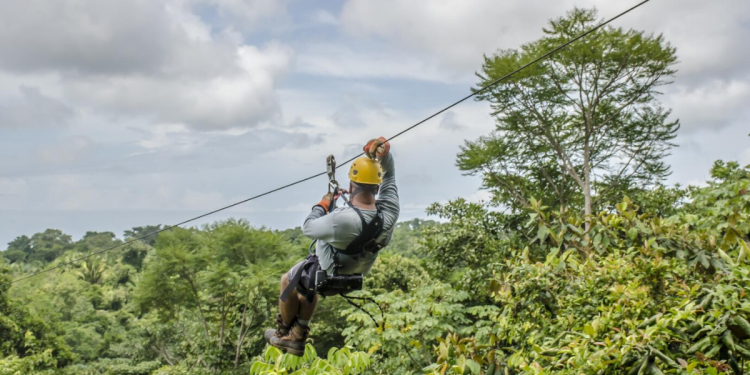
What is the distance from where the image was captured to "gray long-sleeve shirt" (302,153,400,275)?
10.5ft

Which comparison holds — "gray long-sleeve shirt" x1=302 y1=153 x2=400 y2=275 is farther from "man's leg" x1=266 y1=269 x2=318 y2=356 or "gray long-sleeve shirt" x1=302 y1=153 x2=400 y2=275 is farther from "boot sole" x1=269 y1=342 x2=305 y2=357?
"boot sole" x1=269 y1=342 x2=305 y2=357

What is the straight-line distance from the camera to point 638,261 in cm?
413

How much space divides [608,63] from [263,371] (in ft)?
50.8

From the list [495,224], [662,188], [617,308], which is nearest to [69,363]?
[495,224]

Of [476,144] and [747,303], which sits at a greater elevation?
[476,144]

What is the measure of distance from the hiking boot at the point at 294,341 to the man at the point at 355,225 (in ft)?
1.03

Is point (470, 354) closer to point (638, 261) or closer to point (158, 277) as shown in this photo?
point (638, 261)

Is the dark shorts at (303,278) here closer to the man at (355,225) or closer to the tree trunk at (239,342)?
the man at (355,225)

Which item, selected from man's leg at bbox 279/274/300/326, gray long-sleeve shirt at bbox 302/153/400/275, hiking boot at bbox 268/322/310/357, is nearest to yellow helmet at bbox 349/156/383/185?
gray long-sleeve shirt at bbox 302/153/400/275

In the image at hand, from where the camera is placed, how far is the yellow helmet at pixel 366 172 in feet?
10.9

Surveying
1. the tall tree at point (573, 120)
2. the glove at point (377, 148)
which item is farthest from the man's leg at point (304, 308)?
the tall tree at point (573, 120)

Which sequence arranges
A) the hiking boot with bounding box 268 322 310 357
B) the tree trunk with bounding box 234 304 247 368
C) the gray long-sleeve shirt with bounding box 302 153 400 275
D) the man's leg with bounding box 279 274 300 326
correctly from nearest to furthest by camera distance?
1. the gray long-sleeve shirt with bounding box 302 153 400 275
2. the man's leg with bounding box 279 274 300 326
3. the hiking boot with bounding box 268 322 310 357
4. the tree trunk with bounding box 234 304 247 368

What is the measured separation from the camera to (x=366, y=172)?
10.9 feet

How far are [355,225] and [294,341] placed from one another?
3.91 ft
